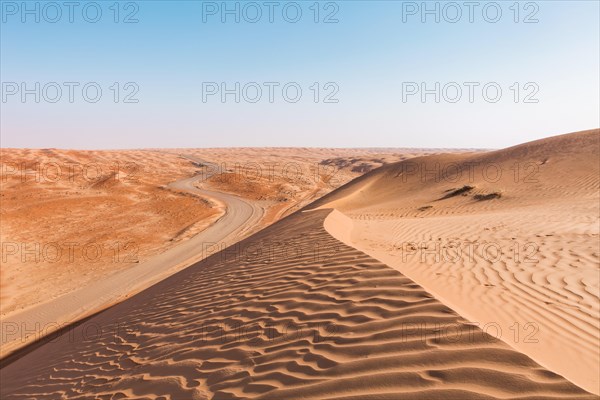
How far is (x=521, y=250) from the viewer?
767cm

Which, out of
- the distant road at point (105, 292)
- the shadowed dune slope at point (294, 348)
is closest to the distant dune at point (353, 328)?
the shadowed dune slope at point (294, 348)

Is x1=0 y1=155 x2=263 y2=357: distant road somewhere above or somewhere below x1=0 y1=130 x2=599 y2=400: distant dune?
below

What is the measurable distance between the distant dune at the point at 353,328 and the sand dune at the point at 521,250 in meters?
0.04

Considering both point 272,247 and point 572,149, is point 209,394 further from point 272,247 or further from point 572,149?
point 572,149

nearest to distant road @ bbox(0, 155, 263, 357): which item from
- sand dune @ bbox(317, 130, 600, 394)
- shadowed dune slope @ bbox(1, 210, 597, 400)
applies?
shadowed dune slope @ bbox(1, 210, 597, 400)

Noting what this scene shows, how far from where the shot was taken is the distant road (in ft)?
33.6

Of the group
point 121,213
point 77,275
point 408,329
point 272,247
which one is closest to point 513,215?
point 272,247

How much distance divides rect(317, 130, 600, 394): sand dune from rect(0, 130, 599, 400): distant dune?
0.12 ft

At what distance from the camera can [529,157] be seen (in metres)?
23.2

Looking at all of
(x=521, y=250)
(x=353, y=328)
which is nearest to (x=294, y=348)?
(x=353, y=328)

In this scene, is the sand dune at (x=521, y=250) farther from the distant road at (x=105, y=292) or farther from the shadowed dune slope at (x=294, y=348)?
the distant road at (x=105, y=292)

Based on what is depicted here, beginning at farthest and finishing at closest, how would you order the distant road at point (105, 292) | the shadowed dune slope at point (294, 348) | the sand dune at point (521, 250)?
1. the distant road at point (105, 292)
2. the sand dune at point (521, 250)
3. the shadowed dune slope at point (294, 348)

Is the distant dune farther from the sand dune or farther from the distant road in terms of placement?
the distant road

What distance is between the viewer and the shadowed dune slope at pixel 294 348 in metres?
2.89
